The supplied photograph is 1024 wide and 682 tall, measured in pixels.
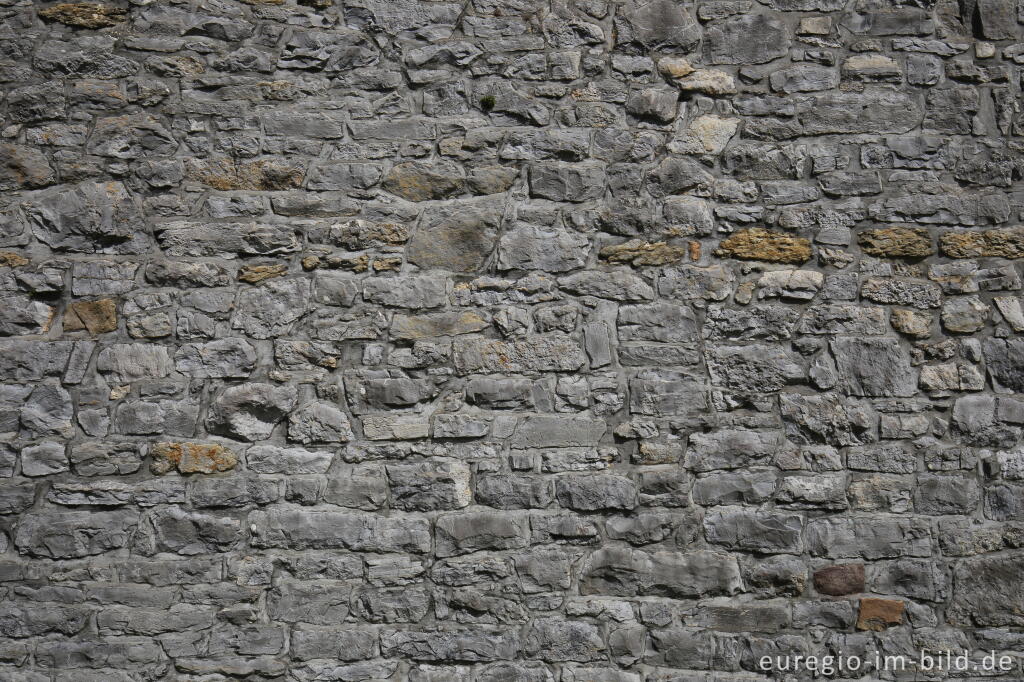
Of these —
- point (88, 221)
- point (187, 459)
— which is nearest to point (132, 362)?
point (187, 459)

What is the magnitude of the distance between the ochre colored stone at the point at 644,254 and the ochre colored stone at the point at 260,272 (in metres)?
1.28

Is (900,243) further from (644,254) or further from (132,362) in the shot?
(132,362)

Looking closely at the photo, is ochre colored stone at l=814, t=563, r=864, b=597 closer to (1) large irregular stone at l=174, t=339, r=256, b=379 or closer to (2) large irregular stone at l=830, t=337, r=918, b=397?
(2) large irregular stone at l=830, t=337, r=918, b=397

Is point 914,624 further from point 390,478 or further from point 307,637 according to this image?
point 307,637

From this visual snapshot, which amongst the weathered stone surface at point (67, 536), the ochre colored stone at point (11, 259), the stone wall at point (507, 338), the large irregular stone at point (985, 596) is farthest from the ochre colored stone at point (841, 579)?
the ochre colored stone at point (11, 259)

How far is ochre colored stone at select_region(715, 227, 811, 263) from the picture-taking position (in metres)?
2.69

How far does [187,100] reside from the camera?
2734mm

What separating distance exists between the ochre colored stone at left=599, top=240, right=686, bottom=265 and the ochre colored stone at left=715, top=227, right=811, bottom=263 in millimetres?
184

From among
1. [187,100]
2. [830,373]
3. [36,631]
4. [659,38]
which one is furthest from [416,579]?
[659,38]

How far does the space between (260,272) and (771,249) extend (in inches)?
78.5

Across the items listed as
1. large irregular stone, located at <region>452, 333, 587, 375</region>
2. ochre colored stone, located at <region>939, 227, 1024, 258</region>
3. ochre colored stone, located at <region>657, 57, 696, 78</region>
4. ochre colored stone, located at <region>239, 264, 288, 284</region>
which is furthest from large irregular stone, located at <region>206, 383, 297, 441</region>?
ochre colored stone, located at <region>939, 227, 1024, 258</region>

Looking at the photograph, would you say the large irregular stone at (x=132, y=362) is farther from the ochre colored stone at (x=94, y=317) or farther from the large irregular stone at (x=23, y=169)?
the large irregular stone at (x=23, y=169)

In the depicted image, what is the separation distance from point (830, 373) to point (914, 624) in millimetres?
986

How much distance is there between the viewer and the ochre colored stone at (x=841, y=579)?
2.59 metres
